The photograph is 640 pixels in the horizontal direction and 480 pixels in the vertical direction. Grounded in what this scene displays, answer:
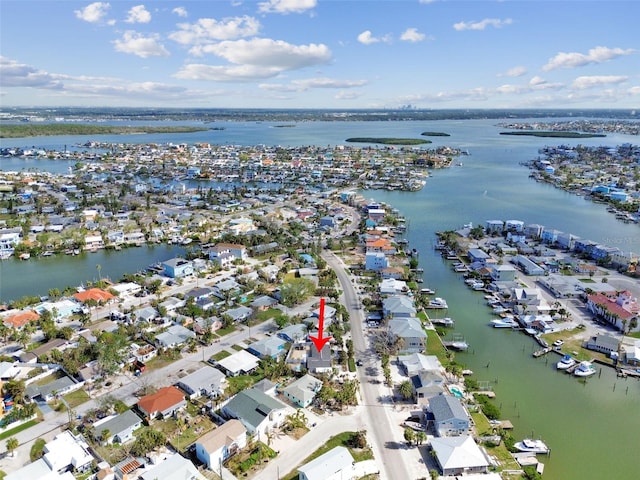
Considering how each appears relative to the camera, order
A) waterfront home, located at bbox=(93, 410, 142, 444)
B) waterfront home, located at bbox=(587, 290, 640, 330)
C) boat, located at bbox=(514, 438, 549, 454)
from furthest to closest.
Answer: waterfront home, located at bbox=(587, 290, 640, 330) < boat, located at bbox=(514, 438, 549, 454) < waterfront home, located at bbox=(93, 410, 142, 444)

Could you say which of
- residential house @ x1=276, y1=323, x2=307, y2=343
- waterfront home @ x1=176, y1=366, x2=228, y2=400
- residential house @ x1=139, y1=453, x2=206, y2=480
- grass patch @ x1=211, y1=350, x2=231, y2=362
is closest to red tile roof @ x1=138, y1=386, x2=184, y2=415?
waterfront home @ x1=176, y1=366, x2=228, y2=400

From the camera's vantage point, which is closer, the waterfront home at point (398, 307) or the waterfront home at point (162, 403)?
the waterfront home at point (162, 403)

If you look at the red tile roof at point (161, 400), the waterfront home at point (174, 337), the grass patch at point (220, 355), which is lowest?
the grass patch at point (220, 355)

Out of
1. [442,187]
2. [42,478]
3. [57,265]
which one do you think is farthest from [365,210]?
[42,478]

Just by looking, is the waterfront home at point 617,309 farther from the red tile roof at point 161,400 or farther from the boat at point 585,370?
the red tile roof at point 161,400

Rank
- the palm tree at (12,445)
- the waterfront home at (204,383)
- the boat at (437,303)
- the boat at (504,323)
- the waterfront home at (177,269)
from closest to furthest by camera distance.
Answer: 1. the palm tree at (12,445)
2. the waterfront home at (204,383)
3. the boat at (504,323)
4. the boat at (437,303)
5. the waterfront home at (177,269)

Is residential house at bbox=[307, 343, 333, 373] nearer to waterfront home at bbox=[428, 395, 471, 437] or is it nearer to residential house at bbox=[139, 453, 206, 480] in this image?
waterfront home at bbox=[428, 395, 471, 437]

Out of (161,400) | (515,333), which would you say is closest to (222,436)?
(161,400)

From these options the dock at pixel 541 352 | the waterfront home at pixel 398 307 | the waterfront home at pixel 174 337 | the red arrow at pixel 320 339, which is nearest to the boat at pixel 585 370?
the dock at pixel 541 352
